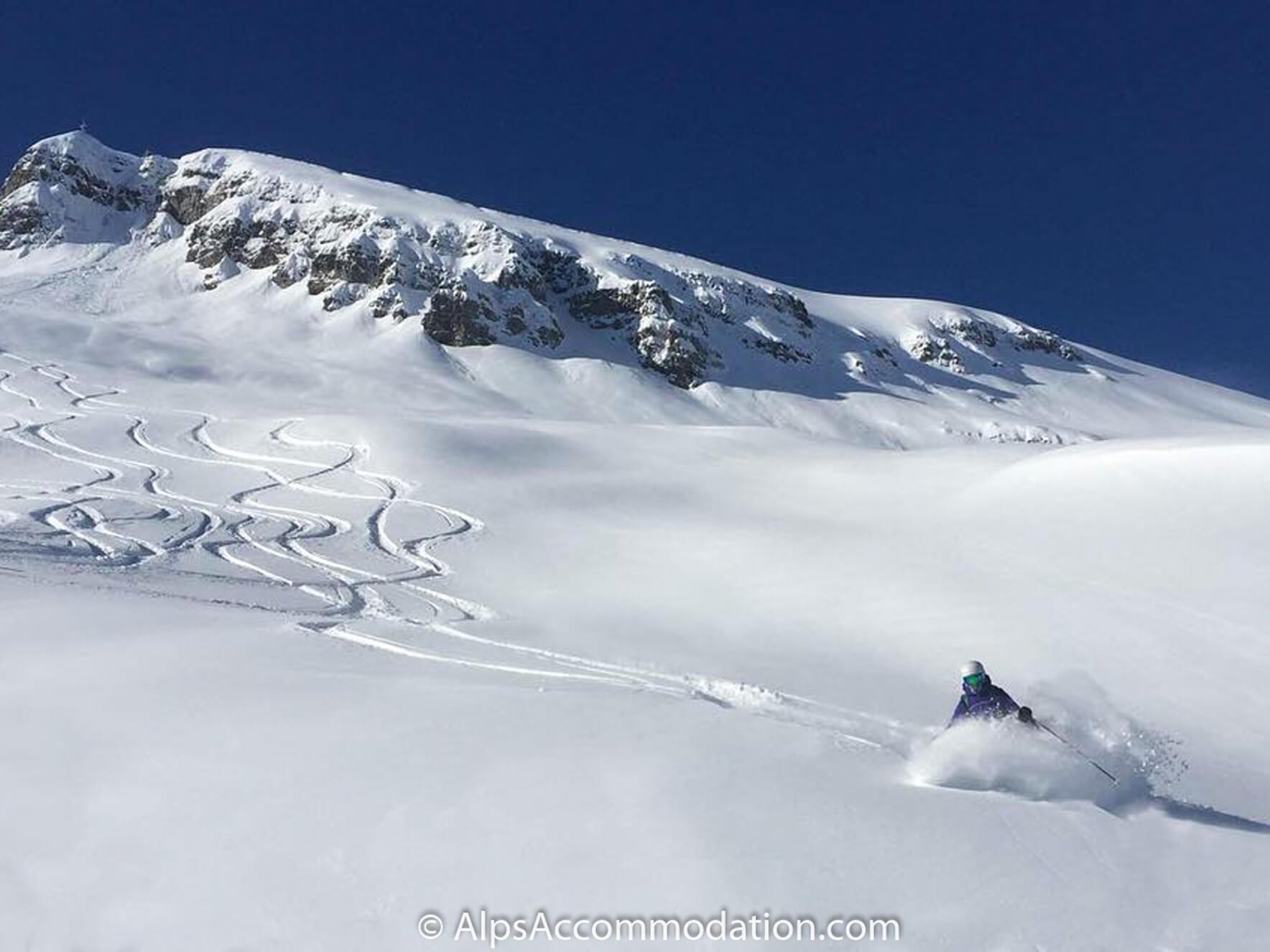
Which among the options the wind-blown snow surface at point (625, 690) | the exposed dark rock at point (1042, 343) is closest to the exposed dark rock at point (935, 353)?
the exposed dark rock at point (1042, 343)

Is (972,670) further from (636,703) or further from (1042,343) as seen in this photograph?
(1042,343)

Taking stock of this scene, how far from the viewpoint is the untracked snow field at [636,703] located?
14.1 ft

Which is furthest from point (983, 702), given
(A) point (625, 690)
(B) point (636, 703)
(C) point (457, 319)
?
(C) point (457, 319)

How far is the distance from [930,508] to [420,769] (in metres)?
15.2

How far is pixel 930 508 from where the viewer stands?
19.0 meters

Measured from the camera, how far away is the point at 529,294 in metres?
80.9

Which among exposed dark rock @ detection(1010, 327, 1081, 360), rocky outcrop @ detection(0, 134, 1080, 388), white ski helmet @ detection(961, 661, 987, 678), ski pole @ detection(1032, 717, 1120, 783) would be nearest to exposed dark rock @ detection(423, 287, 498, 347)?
rocky outcrop @ detection(0, 134, 1080, 388)

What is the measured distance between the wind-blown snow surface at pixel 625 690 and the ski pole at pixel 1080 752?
0.45ft

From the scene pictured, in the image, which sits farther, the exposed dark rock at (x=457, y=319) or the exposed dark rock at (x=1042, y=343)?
the exposed dark rock at (x=1042, y=343)

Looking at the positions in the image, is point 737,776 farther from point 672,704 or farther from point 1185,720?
point 1185,720

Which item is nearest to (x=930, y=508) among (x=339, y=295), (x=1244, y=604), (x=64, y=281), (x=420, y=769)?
(x=1244, y=604)

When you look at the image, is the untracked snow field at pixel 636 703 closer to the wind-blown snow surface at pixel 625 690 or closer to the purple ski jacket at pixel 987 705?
the wind-blown snow surface at pixel 625 690

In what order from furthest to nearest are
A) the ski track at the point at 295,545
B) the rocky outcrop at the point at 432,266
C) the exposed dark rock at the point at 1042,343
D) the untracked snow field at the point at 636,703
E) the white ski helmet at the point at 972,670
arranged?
the exposed dark rock at the point at 1042,343 < the rocky outcrop at the point at 432,266 < the ski track at the point at 295,545 < the white ski helmet at the point at 972,670 < the untracked snow field at the point at 636,703

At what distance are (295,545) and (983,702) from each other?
1261cm
